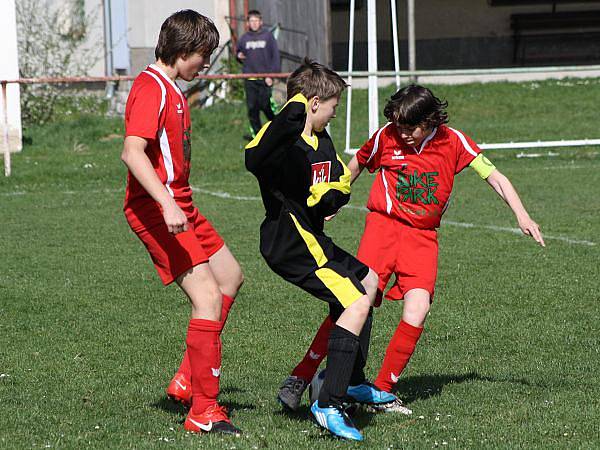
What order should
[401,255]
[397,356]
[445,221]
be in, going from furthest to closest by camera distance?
[445,221], [401,255], [397,356]

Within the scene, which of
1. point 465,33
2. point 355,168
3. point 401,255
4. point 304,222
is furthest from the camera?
point 465,33

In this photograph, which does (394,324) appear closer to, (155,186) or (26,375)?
(26,375)

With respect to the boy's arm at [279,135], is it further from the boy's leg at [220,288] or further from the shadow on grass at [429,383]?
the shadow on grass at [429,383]

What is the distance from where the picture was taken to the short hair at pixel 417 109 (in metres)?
5.57

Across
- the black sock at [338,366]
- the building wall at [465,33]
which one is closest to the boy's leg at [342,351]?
the black sock at [338,366]

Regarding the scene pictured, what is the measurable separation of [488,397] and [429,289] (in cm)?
60

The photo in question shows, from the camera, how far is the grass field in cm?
511

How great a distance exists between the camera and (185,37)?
4969 millimetres

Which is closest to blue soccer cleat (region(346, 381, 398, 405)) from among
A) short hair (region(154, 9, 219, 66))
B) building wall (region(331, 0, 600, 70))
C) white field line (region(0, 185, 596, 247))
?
short hair (region(154, 9, 219, 66))

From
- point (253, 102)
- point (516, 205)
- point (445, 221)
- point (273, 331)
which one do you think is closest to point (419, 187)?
point (516, 205)

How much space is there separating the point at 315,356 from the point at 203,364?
688mm

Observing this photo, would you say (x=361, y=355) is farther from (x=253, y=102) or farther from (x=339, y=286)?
(x=253, y=102)

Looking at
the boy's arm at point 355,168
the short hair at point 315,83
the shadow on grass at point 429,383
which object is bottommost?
the shadow on grass at point 429,383

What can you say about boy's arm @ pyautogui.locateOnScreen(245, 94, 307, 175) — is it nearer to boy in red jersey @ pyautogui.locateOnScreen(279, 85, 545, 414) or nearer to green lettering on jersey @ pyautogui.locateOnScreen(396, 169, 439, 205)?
boy in red jersey @ pyautogui.locateOnScreen(279, 85, 545, 414)
